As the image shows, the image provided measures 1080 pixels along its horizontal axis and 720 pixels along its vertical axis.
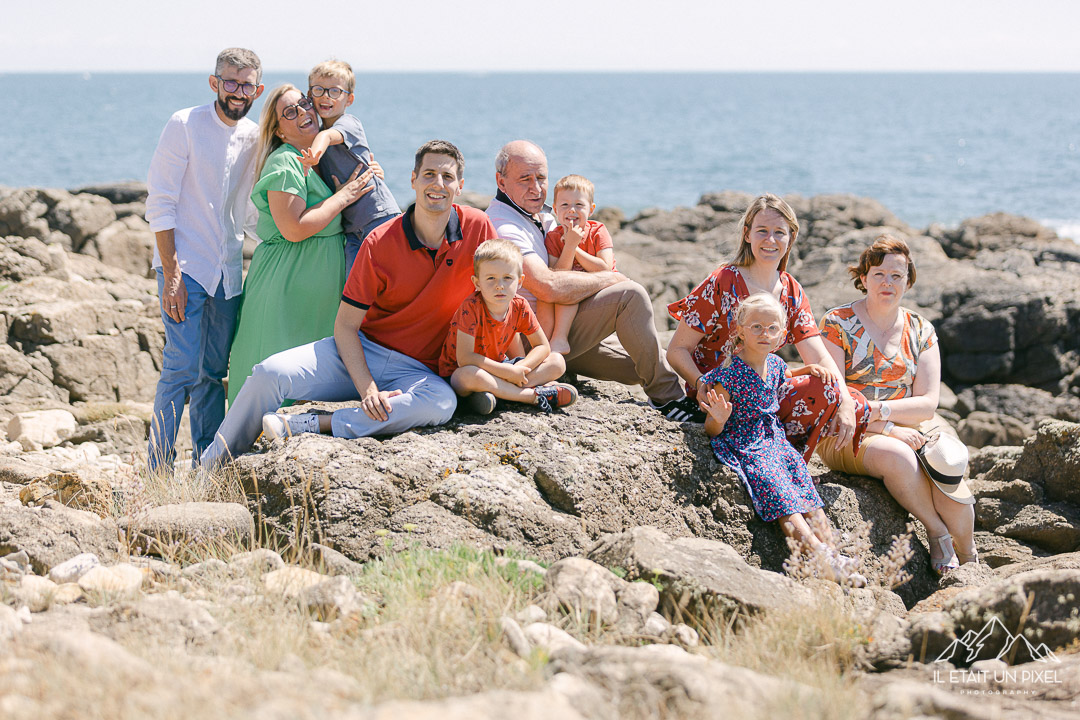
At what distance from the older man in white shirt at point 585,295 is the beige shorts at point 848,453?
2.39ft

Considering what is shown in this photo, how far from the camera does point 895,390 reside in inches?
218

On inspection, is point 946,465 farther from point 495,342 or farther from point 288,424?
point 288,424

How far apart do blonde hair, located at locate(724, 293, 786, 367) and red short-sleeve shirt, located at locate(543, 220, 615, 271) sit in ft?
3.44

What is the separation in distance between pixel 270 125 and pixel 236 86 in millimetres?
371

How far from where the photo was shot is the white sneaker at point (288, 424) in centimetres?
485

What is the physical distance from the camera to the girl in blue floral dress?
4.92m

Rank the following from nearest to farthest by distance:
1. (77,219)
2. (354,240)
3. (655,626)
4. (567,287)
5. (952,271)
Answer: (655,626) < (567,287) < (354,240) < (77,219) < (952,271)

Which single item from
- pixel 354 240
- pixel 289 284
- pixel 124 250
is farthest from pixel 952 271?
pixel 124 250

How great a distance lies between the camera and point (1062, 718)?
9.46ft

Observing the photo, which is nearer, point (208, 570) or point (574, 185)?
point (208, 570)

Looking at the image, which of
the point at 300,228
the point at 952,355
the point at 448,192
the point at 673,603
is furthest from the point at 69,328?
the point at 952,355

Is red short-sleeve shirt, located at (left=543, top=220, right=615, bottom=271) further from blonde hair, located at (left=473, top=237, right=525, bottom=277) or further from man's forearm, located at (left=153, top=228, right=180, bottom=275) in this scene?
man's forearm, located at (left=153, top=228, right=180, bottom=275)

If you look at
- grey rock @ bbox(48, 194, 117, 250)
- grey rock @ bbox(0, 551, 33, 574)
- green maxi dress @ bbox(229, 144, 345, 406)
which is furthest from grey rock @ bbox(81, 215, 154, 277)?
grey rock @ bbox(0, 551, 33, 574)

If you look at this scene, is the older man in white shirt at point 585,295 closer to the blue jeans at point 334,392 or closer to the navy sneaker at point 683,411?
the navy sneaker at point 683,411
